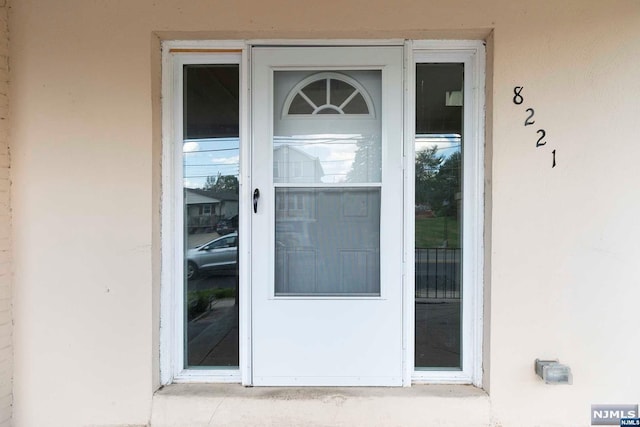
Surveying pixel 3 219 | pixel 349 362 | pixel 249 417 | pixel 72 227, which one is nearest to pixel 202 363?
pixel 249 417

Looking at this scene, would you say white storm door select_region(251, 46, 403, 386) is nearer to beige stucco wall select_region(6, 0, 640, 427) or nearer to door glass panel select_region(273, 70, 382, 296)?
door glass panel select_region(273, 70, 382, 296)

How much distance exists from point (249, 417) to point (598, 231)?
6.58 ft

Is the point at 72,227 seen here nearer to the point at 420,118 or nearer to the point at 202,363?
the point at 202,363

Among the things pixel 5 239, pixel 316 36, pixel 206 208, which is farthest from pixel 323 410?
pixel 316 36

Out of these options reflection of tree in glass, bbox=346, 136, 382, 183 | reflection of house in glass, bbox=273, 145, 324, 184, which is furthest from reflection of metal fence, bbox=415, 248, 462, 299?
reflection of house in glass, bbox=273, 145, 324, 184

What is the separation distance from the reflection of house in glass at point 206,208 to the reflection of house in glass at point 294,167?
0.99 ft

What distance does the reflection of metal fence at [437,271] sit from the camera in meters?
1.88

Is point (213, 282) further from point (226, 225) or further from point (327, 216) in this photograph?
point (327, 216)

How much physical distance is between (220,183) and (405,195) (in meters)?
1.02

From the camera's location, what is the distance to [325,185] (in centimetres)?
188

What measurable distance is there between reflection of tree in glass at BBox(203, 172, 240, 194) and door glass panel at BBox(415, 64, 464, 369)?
1.02 m
